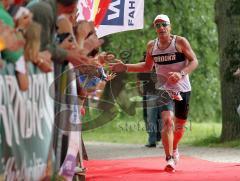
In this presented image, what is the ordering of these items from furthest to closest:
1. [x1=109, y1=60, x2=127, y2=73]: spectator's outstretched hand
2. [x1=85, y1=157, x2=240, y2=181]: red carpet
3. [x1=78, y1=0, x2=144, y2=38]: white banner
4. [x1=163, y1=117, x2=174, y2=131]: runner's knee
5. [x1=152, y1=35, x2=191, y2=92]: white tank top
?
1. [x1=78, y1=0, x2=144, y2=38]: white banner
2. [x1=152, y1=35, x2=191, y2=92]: white tank top
3. [x1=163, y1=117, x2=174, y2=131]: runner's knee
4. [x1=109, y1=60, x2=127, y2=73]: spectator's outstretched hand
5. [x1=85, y1=157, x2=240, y2=181]: red carpet

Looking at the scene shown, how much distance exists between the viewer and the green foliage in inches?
1135

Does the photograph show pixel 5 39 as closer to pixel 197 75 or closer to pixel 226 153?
pixel 226 153

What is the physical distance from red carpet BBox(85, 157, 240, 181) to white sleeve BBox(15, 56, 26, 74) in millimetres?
4016

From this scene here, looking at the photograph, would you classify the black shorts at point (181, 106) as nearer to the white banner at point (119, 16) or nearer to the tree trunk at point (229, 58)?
the white banner at point (119, 16)

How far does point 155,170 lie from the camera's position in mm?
11273

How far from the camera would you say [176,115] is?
12039 millimetres

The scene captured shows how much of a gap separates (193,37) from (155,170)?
65.7 feet

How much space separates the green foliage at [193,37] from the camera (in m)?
28.8

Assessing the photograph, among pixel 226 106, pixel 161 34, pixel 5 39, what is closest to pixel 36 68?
pixel 5 39

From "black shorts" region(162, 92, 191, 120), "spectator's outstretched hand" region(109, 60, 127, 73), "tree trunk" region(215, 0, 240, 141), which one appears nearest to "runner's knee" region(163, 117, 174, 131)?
"black shorts" region(162, 92, 191, 120)

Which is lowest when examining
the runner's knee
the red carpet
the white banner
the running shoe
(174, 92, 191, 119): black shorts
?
the red carpet

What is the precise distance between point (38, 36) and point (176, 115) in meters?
5.89

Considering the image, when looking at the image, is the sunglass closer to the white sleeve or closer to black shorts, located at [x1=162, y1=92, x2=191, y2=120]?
black shorts, located at [x1=162, y1=92, x2=191, y2=120]

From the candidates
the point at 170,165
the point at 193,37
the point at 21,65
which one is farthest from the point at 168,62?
the point at 193,37
